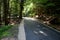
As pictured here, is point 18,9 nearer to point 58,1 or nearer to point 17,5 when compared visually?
point 17,5

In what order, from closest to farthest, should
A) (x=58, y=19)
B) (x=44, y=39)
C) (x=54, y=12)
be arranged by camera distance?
(x=44, y=39) → (x=58, y=19) → (x=54, y=12)

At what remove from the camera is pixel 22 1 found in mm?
34781

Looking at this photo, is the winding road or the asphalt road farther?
the asphalt road

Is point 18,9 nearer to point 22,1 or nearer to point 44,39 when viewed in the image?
point 22,1

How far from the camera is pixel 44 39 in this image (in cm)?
996

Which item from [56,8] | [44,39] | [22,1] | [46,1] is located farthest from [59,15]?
[22,1]

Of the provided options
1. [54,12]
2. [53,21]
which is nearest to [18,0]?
[54,12]

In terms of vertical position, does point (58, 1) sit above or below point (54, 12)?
above

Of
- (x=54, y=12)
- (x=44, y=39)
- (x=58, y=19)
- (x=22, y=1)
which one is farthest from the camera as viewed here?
(x=22, y=1)

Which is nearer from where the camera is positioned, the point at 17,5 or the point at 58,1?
the point at 58,1

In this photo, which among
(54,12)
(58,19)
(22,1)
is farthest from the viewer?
(22,1)

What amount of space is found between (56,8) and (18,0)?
15924mm

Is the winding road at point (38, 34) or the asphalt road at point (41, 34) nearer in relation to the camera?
the winding road at point (38, 34)

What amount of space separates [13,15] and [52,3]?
1800 cm
